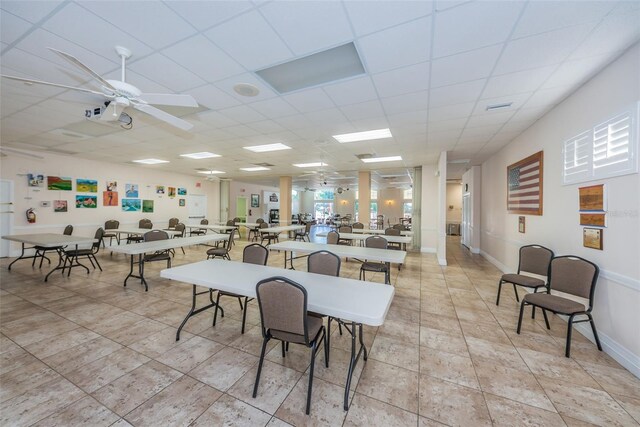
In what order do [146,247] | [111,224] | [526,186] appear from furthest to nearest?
[111,224] → [526,186] → [146,247]

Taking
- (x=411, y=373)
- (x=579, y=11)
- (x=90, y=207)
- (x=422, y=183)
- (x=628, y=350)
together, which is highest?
(x=579, y=11)

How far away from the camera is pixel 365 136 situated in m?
4.87

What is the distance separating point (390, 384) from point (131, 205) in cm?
1017

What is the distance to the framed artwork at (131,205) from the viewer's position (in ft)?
27.6

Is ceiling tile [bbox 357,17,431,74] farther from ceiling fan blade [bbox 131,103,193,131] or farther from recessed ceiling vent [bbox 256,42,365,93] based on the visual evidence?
ceiling fan blade [bbox 131,103,193,131]

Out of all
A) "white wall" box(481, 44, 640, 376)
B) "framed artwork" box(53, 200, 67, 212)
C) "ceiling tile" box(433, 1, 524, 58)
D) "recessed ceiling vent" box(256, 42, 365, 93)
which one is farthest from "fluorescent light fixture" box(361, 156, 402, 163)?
"framed artwork" box(53, 200, 67, 212)

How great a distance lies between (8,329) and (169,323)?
5.61 feet

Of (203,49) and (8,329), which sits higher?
(203,49)

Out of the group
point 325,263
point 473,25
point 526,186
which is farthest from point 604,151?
point 325,263

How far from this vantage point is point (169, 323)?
9.59 ft

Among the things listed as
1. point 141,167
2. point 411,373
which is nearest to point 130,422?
point 411,373

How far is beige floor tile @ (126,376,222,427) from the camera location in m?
1.59

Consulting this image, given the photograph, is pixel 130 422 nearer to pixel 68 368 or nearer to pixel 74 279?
pixel 68 368

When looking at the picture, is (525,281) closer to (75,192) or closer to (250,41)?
(250,41)
